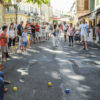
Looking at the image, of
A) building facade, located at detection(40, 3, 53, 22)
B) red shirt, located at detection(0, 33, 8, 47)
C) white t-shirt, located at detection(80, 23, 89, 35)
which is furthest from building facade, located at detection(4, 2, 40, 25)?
red shirt, located at detection(0, 33, 8, 47)

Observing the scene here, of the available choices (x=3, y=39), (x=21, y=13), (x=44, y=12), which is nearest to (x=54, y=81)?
(x=3, y=39)

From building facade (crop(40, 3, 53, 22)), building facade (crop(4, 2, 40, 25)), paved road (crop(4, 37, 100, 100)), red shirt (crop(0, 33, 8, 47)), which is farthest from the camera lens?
building facade (crop(40, 3, 53, 22))

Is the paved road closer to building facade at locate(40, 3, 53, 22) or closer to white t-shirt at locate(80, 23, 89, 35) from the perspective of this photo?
white t-shirt at locate(80, 23, 89, 35)

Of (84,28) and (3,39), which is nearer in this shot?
(3,39)

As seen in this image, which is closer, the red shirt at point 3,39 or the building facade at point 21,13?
the red shirt at point 3,39

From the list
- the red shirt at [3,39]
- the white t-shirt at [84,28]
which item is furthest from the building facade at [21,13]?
the red shirt at [3,39]

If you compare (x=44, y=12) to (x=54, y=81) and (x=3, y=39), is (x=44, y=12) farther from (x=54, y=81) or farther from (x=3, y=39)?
(x=54, y=81)

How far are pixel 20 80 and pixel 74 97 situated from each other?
2055 mm

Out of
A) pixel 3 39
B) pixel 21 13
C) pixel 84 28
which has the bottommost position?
pixel 3 39

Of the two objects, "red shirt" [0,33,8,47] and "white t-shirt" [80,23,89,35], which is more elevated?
"white t-shirt" [80,23,89,35]

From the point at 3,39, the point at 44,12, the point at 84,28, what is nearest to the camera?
the point at 3,39

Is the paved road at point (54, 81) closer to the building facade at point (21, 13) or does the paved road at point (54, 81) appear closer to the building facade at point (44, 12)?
the building facade at point (21, 13)

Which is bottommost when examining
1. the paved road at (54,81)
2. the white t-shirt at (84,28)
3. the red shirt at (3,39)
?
the paved road at (54,81)

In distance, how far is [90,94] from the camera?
5.08 m
